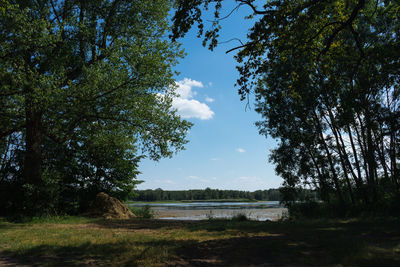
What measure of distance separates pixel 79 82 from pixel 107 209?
871 centimetres

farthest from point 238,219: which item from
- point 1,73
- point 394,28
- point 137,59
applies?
point 1,73

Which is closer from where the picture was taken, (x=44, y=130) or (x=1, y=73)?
(x=1, y=73)

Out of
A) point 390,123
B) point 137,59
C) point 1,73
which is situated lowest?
point 390,123

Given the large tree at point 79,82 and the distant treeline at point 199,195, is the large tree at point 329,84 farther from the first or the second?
the distant treeline at point 199,195

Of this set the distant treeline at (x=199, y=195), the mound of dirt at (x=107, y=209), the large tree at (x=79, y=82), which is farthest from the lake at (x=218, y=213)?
the distant treeline at (x=199, y=195)

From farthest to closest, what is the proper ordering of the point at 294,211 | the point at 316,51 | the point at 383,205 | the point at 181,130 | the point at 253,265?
the point at 294,211, the point at 181,130, the point at 383,205, the point at 316,51, the point at 253,265

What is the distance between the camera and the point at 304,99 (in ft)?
61.2

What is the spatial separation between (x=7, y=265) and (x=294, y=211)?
1843cm

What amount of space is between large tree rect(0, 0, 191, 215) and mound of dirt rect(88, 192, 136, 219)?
3419 mm

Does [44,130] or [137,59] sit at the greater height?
[137,59]

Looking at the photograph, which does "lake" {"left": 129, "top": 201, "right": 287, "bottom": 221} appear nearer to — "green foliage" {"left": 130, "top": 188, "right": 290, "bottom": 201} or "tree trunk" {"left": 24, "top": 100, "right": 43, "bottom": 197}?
"tree trunk" {"left": 24, "top": 100, "right": 43, "bottom": 197}

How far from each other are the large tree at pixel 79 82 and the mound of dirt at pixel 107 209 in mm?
3419

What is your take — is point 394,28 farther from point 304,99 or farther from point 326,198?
point 326,198

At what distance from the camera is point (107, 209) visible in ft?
60.3
